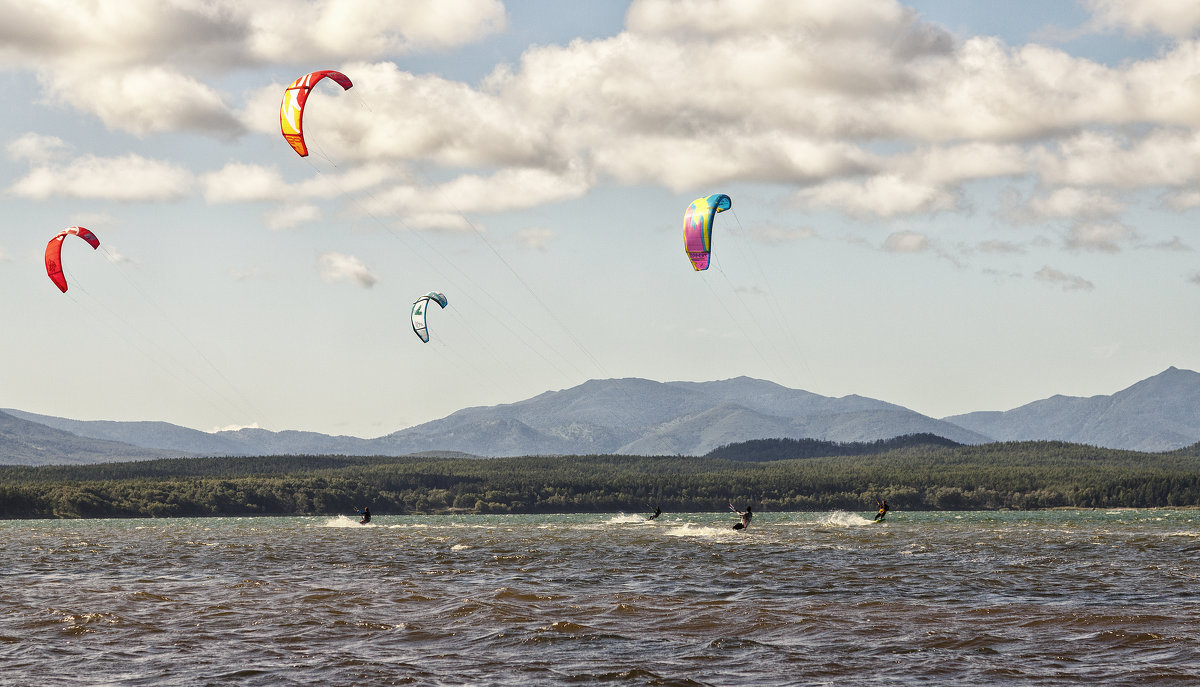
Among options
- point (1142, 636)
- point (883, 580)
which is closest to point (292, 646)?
point (1142, 636)

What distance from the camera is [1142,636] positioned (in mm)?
24891

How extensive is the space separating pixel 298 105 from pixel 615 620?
32657 millimetres

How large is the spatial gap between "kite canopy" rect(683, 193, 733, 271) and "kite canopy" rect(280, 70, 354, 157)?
21000mm

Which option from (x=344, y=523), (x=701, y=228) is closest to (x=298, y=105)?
(x=701, y=228)

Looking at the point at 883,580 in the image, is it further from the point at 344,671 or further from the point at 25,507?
the point at 25,507

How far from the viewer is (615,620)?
94.4 ft

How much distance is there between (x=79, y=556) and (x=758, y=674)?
152 feet

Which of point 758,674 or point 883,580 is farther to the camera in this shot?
point 883,580

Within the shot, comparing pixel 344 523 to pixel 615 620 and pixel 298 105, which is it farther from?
pixel 615 620

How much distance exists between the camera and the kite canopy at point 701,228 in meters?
65.9

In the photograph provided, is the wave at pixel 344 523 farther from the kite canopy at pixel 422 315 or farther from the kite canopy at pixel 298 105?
the kite canopy at pixel 298 105

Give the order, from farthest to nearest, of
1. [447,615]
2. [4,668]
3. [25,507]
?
[25,507], [447,615], [4,668]

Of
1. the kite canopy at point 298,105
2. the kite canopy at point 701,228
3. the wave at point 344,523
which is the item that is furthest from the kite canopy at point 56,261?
the wave at point 344,523

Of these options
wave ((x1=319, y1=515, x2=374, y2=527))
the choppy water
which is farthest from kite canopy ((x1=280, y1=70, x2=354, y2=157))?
wave ((x1=319, y1=515, x2=374, y2=527))
